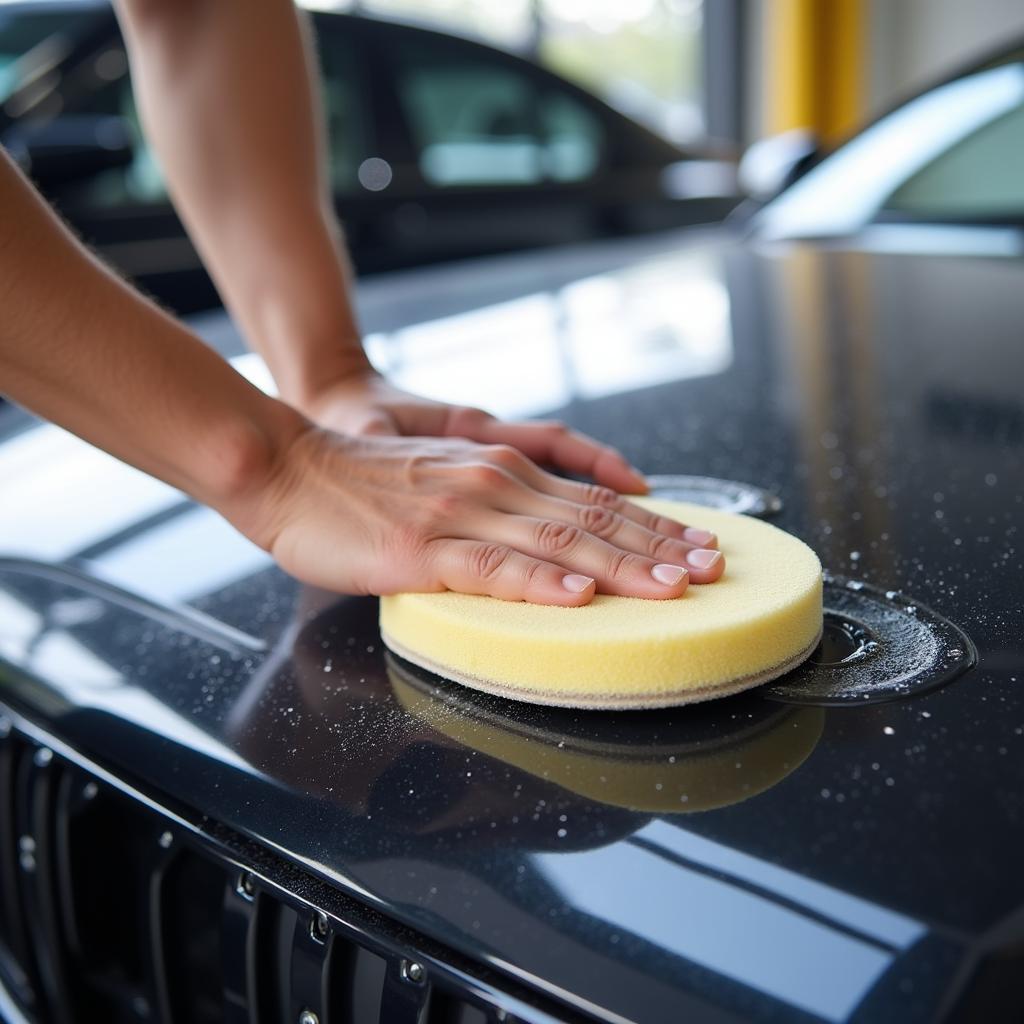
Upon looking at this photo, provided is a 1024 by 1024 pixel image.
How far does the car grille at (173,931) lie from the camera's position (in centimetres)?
61

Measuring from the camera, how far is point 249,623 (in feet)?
2.93

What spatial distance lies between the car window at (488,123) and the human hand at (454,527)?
102 inches

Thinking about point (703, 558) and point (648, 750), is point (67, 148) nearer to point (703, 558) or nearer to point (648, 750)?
point (703, 558)

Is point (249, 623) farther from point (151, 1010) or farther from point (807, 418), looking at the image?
point (807, 418)

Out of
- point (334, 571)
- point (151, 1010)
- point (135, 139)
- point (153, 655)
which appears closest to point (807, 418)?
point (334, 571)

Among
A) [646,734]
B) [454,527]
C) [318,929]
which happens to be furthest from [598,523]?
[318,929]

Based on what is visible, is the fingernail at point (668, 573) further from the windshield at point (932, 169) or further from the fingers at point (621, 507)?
the windshield at point (932, 169)

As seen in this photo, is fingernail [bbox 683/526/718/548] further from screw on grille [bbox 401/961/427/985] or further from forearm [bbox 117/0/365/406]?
forearm [bbox 117/0/365/406]

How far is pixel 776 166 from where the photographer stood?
9.46ft

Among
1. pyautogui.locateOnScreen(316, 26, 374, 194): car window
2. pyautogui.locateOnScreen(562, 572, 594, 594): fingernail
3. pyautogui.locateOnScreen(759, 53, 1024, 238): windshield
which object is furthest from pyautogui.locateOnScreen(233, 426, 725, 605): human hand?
pyautogui.locateOnScreen(316, 26, 374, 194): car window

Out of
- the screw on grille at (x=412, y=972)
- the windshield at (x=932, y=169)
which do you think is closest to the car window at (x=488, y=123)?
the windshield at (x=932, y=169)

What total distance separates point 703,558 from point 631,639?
130 mm

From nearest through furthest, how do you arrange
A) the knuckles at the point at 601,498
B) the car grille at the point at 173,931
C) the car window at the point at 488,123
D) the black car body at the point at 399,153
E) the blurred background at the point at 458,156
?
the car grille at the point at 173,931 → the knuckles at the point at 601,498 → the blurred background at the point at 458,156 → the black car body at the point at 399,153 → the car window at the point at 488,123

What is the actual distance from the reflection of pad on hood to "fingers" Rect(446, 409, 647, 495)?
350 mm
